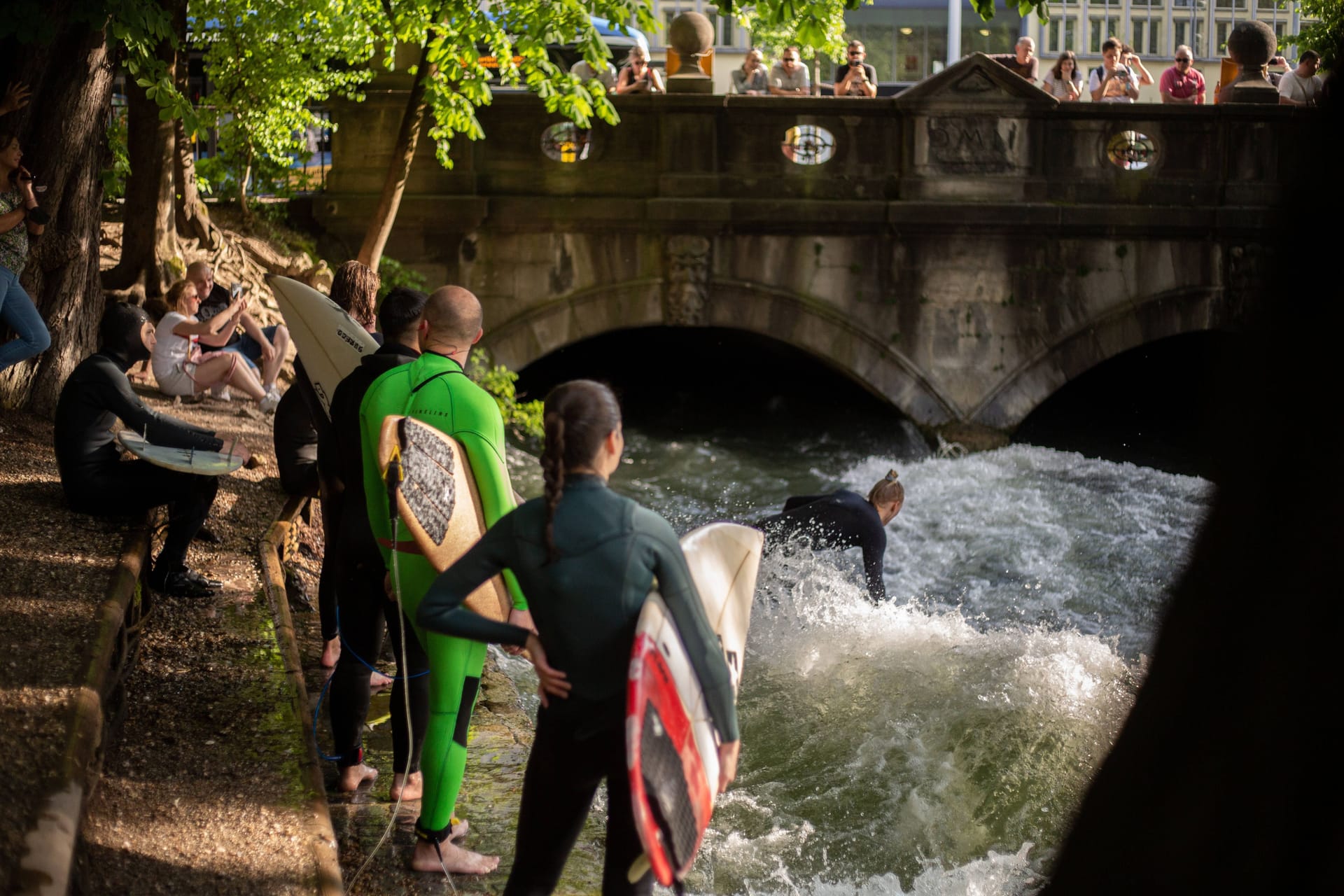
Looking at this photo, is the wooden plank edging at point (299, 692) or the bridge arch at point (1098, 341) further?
the bridge arch at point (1098, 341)

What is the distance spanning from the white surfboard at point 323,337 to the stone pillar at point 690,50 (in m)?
9.65

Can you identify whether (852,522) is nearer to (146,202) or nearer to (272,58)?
(146,202)

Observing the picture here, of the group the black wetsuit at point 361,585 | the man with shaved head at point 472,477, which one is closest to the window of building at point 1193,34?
the black wetsuit at point 361,585

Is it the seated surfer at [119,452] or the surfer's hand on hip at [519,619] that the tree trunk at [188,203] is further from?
the surfer's hand on hip at [519,619]

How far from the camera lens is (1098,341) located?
16.1 m

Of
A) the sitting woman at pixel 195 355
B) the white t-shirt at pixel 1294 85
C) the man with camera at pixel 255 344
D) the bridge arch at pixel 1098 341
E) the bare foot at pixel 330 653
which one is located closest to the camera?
the bare foot at pixel 330 653

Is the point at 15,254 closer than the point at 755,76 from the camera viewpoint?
Yes

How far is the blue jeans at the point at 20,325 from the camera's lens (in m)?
8.06

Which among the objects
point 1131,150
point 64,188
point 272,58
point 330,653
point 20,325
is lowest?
point 330,653

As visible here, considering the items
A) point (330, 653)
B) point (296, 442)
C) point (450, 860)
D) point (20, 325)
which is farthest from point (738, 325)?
point (450, 860)

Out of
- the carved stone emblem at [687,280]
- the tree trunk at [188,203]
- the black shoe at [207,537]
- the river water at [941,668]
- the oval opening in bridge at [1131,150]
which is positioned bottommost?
the river water at [941,668]

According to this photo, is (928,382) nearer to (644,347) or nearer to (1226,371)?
(644,347)

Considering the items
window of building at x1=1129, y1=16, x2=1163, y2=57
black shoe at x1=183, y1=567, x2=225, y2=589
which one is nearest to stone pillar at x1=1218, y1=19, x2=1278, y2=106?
black shoe at x1=183, y1=567, x2=225, y2=589

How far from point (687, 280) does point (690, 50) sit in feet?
7.94
